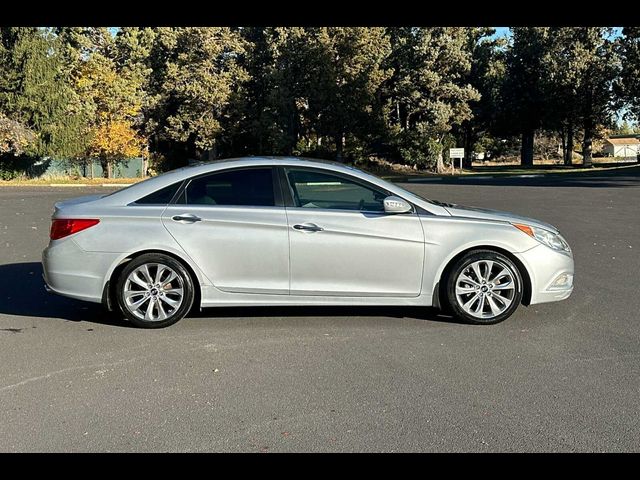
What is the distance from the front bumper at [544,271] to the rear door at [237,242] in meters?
2.23

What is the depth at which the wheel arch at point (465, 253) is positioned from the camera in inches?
225

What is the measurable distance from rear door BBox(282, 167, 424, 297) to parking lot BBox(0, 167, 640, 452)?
1.25 feet

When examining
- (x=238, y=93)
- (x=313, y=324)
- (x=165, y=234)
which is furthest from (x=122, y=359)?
(x=238, y=93)

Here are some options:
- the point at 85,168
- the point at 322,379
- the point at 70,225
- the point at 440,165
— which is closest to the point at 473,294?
the point at 322,379

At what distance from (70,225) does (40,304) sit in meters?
1.39

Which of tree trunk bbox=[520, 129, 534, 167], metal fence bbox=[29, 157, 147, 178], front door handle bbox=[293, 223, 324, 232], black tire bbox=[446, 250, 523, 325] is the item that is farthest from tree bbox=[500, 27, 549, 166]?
front door handle bbox=[293, 223, 324, 232]

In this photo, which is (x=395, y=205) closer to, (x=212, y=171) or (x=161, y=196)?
(x=212, y=171)

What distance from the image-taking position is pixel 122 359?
4.85m

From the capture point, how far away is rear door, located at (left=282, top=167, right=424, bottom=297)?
5598 millimetres

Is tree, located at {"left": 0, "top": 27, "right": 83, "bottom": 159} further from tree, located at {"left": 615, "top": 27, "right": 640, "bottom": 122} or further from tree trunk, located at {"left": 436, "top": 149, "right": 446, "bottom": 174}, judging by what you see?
tree, located at {"left": 615, "top": 27, "right": 640, "bottom": 122}

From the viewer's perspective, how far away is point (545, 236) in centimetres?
586

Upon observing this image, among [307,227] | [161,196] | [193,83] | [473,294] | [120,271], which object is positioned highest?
[193,83]
